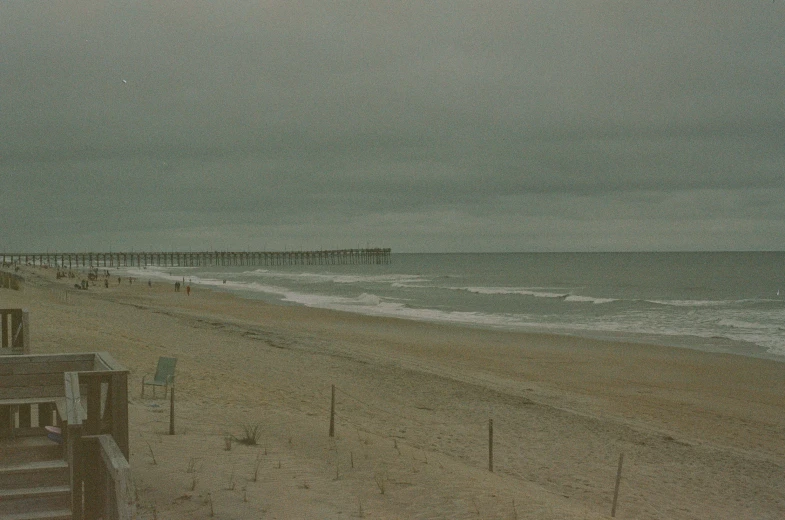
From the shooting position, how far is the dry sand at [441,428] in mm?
7125

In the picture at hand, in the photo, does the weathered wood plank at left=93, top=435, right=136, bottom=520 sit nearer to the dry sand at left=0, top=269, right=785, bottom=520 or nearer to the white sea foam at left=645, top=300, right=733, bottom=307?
the dry sand at left=0, top=269, right=785, bottom=520

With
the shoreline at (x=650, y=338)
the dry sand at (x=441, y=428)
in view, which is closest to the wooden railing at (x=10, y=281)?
the dry sand at (x=441, y=428)

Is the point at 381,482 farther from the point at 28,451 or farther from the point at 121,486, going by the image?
the point at 121,486

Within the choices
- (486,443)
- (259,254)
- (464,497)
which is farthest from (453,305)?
(259,254)

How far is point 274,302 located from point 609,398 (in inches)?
1248

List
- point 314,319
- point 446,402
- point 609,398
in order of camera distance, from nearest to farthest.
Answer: point 446,402, point 609,398, point 314,319

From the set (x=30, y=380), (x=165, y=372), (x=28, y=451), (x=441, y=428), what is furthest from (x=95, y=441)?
(x=441, y=428)

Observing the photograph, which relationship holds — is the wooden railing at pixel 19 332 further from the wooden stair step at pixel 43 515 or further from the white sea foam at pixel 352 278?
the white sea foam at pixel 352 278

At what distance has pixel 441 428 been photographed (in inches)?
461

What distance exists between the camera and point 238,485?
6910 millimetres

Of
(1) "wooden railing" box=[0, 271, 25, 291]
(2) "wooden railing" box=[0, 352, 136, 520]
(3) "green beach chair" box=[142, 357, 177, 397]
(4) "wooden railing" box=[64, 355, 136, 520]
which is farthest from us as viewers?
(1) "wooden railing" box=[0, 271, 25, 291]

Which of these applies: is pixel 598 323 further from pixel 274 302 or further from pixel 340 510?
pixel 340 510

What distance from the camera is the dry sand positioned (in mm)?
7125

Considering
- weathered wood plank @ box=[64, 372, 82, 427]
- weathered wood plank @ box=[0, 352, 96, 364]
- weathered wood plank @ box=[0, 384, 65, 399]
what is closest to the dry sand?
weathered wood plank @ box=[0, 384, 65, 399]
